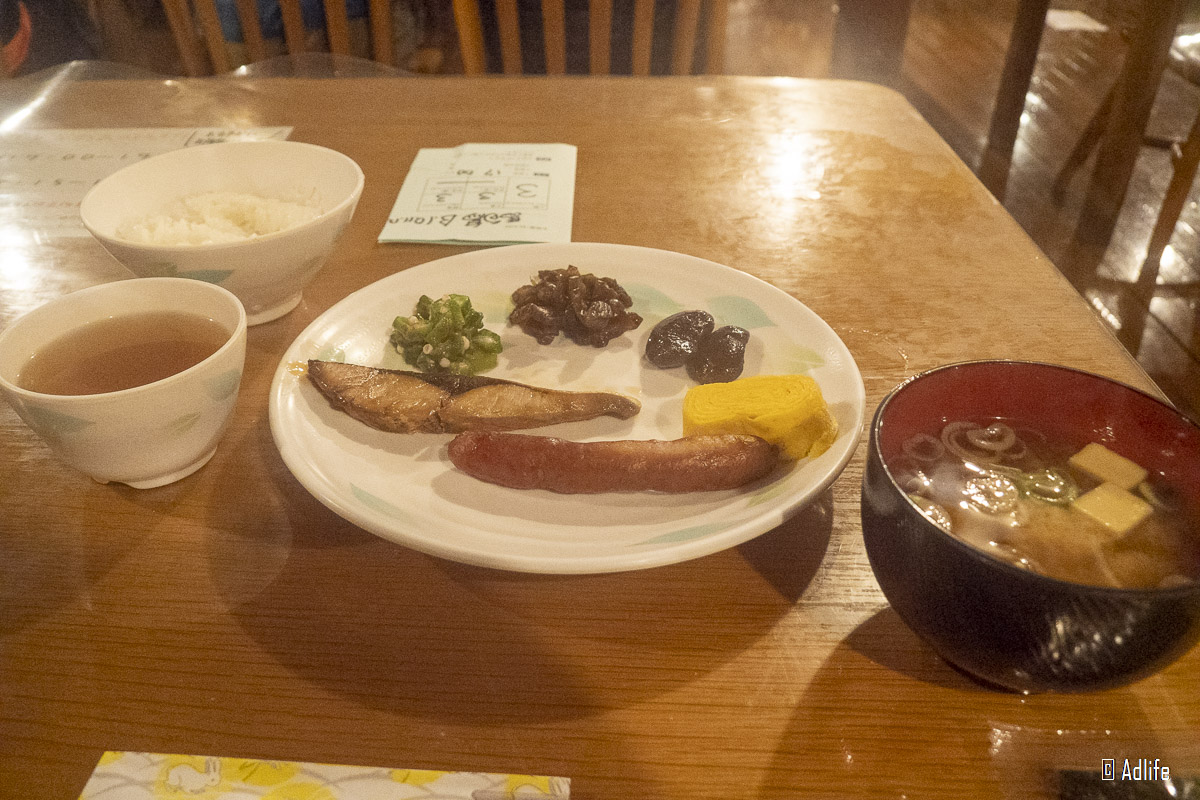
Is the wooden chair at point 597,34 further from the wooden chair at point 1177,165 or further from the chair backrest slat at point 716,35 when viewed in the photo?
the wooden chair at point 1177,165

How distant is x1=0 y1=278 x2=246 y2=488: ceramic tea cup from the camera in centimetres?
94

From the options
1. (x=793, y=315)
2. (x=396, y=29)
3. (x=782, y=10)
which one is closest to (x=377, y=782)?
(x=793, y=315)

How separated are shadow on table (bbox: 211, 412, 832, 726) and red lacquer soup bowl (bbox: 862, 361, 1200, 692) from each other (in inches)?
8.8

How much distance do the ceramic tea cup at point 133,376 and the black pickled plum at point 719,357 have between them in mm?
732

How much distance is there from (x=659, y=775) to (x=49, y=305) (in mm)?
1113

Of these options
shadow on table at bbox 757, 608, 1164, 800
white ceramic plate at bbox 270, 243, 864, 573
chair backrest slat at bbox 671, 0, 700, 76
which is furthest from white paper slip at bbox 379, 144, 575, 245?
chair backrest slat at bbox 671, 0, 700, 76

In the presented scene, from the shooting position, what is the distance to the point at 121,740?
82cm

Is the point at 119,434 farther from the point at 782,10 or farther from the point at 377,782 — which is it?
the point at 782,10

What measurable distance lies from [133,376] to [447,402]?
18.4 inches

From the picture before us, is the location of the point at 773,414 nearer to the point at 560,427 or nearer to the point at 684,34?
the point at 560,427

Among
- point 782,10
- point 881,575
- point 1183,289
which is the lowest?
point 1183,289

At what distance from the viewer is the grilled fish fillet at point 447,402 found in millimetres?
1160

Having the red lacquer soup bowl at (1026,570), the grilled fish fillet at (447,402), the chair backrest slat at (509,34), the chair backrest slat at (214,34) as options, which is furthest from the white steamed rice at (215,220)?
the chair backrest slat at (214,34)

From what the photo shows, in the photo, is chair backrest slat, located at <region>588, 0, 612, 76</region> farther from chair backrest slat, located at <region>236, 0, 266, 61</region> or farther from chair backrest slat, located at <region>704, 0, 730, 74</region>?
chair backrest slat, located at <region>236, 0, 266, 61</region>
